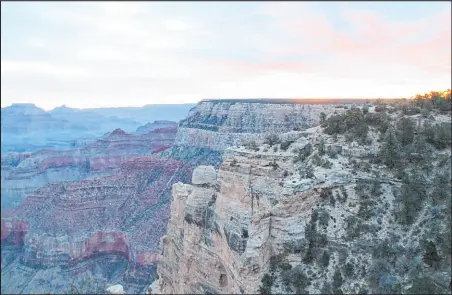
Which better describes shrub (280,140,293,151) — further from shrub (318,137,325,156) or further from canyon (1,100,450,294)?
shrub (318,137,325,156)

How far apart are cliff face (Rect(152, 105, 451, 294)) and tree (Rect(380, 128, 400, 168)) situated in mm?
392

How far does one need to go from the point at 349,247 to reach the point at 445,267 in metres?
3.30

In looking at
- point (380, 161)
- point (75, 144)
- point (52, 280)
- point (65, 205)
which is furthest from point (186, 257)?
point (75, 144)

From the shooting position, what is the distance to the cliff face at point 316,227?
15797 mm

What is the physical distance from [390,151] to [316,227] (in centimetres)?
472

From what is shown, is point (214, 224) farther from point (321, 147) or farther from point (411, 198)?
point (411, 198)

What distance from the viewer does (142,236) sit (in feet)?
138

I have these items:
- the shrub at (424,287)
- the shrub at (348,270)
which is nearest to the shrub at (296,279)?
the shrub at (348,270)

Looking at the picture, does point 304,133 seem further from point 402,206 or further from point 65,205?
point 65,205

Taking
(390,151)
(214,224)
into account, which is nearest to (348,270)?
(390,151)

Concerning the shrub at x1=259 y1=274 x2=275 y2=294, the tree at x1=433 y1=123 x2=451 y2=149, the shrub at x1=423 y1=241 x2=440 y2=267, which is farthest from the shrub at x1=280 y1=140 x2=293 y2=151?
the shrub at x1=423 y1=241 x2=440 y2=267

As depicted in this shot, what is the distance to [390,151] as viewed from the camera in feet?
60.8

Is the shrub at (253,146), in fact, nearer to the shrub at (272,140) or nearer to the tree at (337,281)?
the shrub at (272,140)

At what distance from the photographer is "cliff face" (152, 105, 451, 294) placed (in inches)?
622
